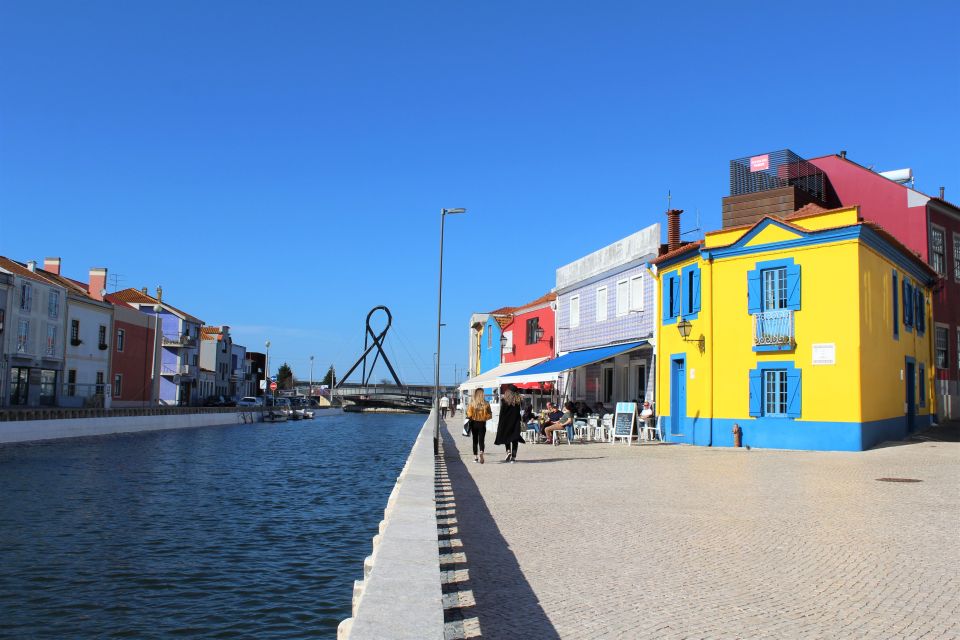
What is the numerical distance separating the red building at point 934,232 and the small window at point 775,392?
1103 centimetres

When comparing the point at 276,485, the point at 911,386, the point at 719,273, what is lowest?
the point at 276,485

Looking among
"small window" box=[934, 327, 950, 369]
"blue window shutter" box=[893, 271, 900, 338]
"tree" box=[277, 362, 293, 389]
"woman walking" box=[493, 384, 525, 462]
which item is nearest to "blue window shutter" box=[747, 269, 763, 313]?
"blue window shutter" box=[893, 271, 900, 338]

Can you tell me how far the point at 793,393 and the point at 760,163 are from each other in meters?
11.8

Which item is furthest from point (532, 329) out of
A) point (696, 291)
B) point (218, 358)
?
point (218, 358)

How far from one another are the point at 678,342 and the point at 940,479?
10647 millimetres

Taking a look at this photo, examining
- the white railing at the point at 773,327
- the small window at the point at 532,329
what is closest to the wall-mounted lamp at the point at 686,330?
the white railing at the point at 773,327

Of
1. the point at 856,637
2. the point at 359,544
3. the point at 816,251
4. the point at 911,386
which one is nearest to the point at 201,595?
the point at 359,544

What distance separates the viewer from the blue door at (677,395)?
23703mm

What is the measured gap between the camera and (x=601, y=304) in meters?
29.8

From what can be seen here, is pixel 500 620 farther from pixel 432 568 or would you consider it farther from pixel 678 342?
pixel 678 342

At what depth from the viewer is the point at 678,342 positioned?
23.8 meters

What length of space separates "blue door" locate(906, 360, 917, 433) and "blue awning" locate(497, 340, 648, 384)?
8.18 m

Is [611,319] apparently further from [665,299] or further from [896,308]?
[896,308]

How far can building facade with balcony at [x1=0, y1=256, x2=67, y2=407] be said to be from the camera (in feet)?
140
